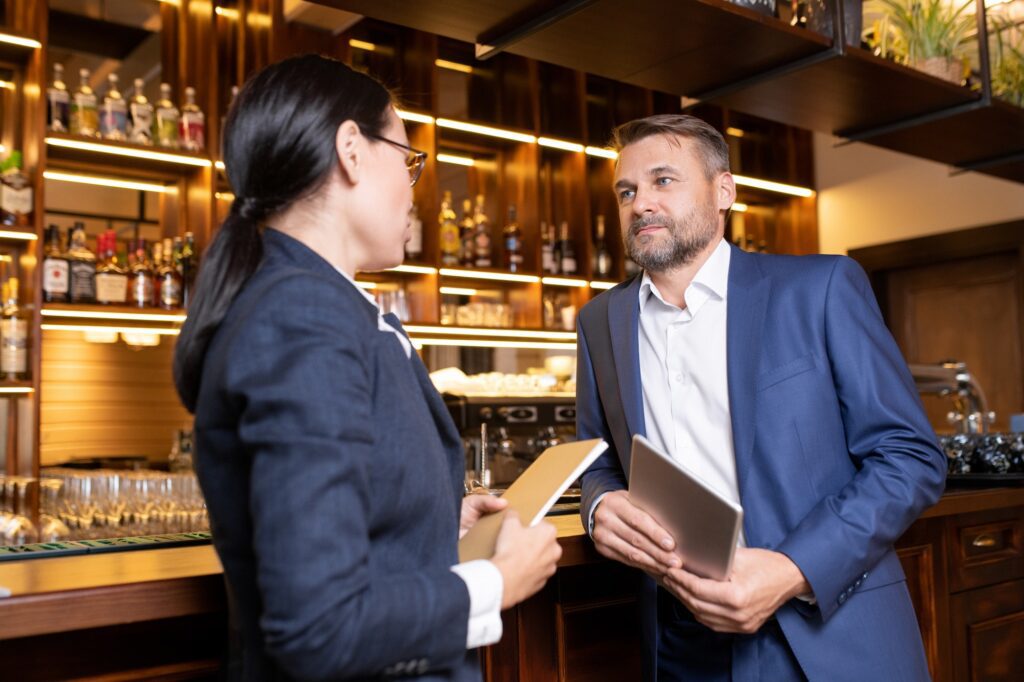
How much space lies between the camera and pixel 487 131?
480 centimetres

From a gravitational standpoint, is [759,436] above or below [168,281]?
below

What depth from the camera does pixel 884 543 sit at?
1547mm

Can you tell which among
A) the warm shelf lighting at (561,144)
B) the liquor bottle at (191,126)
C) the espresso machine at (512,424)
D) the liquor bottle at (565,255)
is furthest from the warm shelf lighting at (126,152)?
the liquor bottle at (565,255)

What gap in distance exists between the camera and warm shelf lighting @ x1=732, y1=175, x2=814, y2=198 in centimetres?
577

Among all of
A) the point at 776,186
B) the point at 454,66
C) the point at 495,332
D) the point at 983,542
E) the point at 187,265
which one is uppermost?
the point at 454,66

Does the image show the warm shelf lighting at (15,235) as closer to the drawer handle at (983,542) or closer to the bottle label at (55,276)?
the bottle label at (55,276)

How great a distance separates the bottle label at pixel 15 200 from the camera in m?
3.64

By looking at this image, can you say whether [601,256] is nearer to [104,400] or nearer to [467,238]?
[467,238]

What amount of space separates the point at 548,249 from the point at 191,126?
197 cm

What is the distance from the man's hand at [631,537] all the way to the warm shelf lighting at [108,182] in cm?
332

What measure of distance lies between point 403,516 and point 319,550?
151 millimetres

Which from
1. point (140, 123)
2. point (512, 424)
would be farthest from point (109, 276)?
point (512, 424)

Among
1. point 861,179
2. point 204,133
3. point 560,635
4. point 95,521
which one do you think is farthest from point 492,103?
point 560,635

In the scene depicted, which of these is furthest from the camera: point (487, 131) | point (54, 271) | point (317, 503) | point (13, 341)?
point (487, 131)
